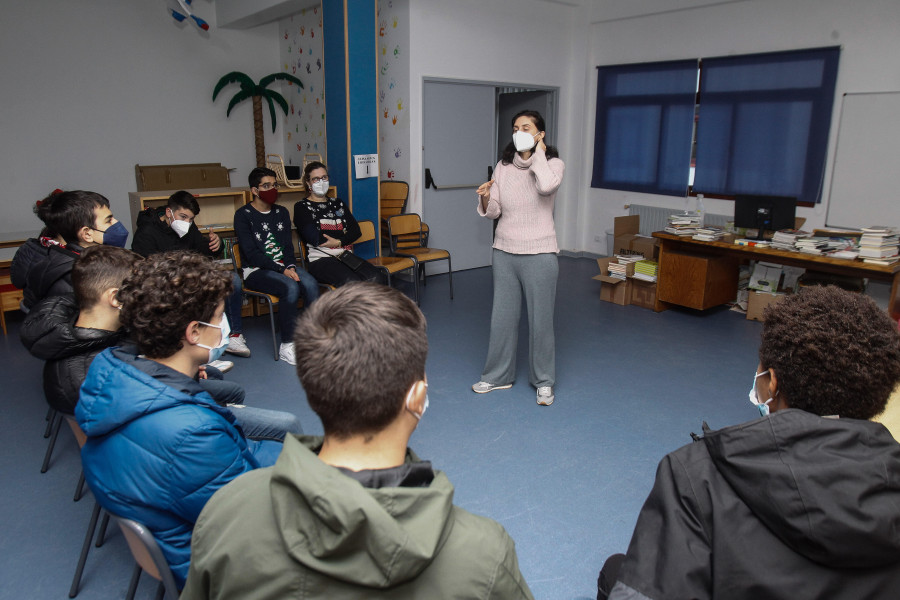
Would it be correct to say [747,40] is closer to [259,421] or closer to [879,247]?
[879,247]

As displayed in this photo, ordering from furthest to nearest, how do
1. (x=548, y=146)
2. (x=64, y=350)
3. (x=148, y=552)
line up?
(x=548, y=146)
(x=64, y=350)
(x=148, y=552)

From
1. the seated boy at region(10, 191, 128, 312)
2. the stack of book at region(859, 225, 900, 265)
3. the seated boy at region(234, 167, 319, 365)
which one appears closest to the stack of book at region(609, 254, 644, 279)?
the stack of book at region(859, 225, 900, 265)

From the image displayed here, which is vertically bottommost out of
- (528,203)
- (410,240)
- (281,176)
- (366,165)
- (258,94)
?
(410,240)

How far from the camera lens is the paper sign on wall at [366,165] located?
552 centimetres

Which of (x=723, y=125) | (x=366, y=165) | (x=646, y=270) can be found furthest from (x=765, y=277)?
(x=366, y=165)

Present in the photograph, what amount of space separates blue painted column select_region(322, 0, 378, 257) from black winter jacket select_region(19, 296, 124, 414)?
11.2ft

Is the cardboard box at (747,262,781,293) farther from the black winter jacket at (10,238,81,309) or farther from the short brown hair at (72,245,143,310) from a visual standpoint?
the black winter jacket at (10,238,81,309)

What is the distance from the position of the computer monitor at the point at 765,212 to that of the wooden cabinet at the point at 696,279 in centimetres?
38

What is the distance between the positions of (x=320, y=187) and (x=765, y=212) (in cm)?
363

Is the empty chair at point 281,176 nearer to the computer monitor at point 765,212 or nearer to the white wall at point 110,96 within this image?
the white wall at point 110,96

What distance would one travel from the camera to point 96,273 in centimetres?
217

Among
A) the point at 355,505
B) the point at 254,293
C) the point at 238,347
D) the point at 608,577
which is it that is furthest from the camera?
the point at 254,293

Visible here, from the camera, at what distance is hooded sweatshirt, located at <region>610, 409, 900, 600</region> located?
96cm

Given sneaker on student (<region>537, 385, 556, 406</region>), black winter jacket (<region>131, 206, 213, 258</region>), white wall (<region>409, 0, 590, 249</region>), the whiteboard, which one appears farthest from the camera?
white wall (<region>409, 0, 590, 249</region>)
